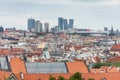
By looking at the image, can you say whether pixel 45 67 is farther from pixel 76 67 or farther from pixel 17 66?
pixel 17 66

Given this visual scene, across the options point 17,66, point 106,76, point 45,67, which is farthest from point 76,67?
point 106,76

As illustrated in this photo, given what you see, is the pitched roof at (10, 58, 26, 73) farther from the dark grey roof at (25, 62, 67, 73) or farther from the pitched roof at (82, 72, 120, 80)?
the pitched roof at (82, 72, 120, 80)

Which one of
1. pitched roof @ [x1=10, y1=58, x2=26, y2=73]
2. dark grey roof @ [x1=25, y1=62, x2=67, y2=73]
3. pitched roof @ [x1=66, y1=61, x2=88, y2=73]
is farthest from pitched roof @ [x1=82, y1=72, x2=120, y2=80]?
pitched roof @ [x1=10, y1=58, x2=26, y2=73]

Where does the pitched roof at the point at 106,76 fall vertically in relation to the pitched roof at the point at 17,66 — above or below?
below

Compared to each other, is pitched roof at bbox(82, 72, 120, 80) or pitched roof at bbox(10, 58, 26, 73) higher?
pitched roof at bbox(10, 58, 26, 73)

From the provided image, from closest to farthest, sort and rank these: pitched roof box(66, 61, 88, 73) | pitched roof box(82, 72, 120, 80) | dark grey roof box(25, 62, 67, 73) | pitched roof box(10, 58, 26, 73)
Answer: pitched roof box(82, 72, 120, 80)
pitched roof box(10, 58, 26, 73)
dark grey roof box(25, 62, 67, 73)
pitched roof box(66, 61, 88, 73)

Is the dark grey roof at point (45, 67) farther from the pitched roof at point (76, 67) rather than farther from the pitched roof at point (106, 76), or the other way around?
the pitched roof at point (106, 76)

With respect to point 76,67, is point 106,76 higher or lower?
lower

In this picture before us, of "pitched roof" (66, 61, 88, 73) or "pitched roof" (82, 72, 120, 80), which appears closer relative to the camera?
"pitched roof" (82, 72, 120, 80)

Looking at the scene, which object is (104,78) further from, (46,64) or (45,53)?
(45,53)

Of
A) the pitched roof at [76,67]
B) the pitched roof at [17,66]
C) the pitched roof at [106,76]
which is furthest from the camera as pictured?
the pitched roof at [76,67]

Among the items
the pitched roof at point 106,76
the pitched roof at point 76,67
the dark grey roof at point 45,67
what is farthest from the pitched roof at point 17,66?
the pitched roof at point 106,76
